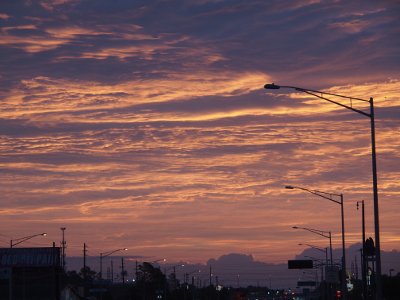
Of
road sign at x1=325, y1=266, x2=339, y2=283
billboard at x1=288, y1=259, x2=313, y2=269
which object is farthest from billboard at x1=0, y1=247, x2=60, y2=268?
road sign at x1=325, y1=266, x2=339, y2=283

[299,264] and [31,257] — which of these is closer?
[299,264]

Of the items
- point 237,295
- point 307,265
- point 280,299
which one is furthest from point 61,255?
point 280,299

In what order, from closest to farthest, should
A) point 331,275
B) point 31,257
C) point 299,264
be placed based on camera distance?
point 331,275, point 299,264, point 31,257

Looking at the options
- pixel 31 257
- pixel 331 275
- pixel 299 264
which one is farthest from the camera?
pixel 31 257

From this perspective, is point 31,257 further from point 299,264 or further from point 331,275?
point 331,275

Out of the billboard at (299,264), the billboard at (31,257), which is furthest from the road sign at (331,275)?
the billboard at (31,257)

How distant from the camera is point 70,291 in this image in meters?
91.8

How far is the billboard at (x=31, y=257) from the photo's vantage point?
92.9 m

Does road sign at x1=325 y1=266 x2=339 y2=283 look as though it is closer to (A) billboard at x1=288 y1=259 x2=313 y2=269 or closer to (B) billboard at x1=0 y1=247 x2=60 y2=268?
(A) billboard at x1=288 y1=259 x2=313 y2=269

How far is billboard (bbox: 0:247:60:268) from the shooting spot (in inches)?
3656

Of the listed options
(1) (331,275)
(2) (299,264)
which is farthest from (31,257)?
(1) (331,275)

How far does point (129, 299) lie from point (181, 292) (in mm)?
34897

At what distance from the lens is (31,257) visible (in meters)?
93.5

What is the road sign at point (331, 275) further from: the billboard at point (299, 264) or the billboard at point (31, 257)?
the billboard at point (31, 257)
